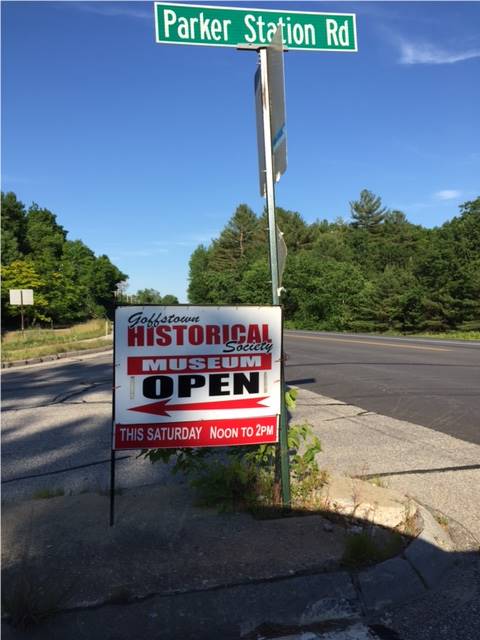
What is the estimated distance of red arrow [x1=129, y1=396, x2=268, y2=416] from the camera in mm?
3818

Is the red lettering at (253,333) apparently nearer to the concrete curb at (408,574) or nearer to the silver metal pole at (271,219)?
the silver metal pole at (271,219)

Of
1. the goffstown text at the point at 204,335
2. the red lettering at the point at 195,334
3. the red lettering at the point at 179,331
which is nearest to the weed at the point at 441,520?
the goffstown text at the point at 204,335

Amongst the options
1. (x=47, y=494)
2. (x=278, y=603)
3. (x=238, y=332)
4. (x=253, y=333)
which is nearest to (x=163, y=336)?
(x=238, y=332)

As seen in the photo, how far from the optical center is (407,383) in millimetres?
10945

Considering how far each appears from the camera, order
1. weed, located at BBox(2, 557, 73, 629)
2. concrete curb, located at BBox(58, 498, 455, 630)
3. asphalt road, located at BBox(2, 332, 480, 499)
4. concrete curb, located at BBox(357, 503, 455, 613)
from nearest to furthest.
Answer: weed, located at BBox(2, 557, 73, 629) → concrete curb, located at BBox(58, 498, 455, 630) → concrete curb, located at BBox(357, 503, 455, 613) → asphalt road, located at BBox(2, 332, 480, 499)

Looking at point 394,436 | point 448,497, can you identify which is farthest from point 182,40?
point 394,436

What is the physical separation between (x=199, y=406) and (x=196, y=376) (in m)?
0.21

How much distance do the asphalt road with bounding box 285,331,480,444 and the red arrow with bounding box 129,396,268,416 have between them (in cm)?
264

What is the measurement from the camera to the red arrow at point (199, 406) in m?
3.82

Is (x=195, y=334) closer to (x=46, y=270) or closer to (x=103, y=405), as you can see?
(x=103, y=405)

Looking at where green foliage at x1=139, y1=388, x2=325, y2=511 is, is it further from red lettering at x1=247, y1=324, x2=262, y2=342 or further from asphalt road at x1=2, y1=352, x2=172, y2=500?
asphalt road at x1=2, y1=352, x2=172, y2=500

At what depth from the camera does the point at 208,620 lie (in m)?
2.76

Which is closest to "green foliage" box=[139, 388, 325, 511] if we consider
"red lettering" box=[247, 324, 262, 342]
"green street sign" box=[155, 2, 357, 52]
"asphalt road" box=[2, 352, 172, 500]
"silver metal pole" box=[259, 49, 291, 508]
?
"silver metal pole" box=[259, 49, 291, 508]

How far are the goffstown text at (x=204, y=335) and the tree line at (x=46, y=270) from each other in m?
42.5
